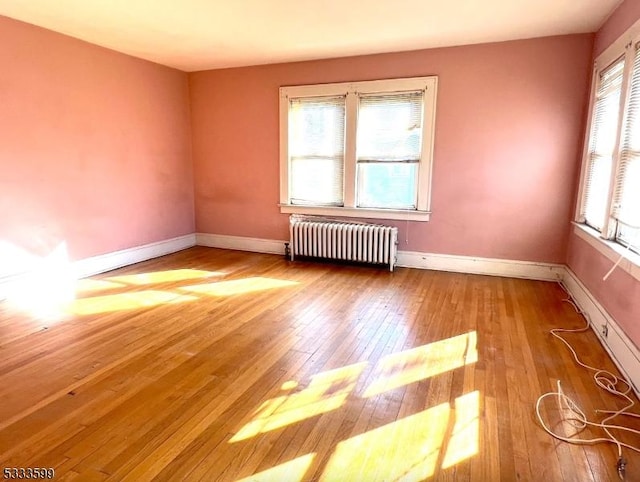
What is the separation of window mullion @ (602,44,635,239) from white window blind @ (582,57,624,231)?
7cm

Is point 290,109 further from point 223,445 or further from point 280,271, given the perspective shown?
point 223,445

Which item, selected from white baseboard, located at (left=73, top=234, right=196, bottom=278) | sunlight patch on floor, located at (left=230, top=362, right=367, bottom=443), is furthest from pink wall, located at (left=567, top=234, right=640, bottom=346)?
white baseboard, located at (left=73, top=234, right=196, bottom=278)

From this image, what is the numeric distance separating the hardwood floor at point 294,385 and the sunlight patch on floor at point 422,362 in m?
0.01

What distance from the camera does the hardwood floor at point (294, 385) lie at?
68.2 inches

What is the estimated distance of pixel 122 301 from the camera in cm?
373

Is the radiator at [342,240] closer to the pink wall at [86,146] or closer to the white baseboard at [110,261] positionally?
the white baseboard at [110,261]

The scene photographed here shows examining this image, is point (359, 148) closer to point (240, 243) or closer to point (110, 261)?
point (240, 243)

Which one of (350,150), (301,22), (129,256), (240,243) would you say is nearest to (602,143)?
(350,150)

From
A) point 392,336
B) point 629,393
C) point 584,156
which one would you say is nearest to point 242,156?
point 392,336

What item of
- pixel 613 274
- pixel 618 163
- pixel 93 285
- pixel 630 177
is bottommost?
pixel 93 285

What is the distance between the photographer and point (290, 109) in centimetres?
531

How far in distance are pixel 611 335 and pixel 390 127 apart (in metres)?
3.17

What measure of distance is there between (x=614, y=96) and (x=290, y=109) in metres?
3.55

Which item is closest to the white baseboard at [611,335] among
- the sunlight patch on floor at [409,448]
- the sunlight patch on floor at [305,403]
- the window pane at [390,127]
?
the sunlight patch on floor at [409,448]
